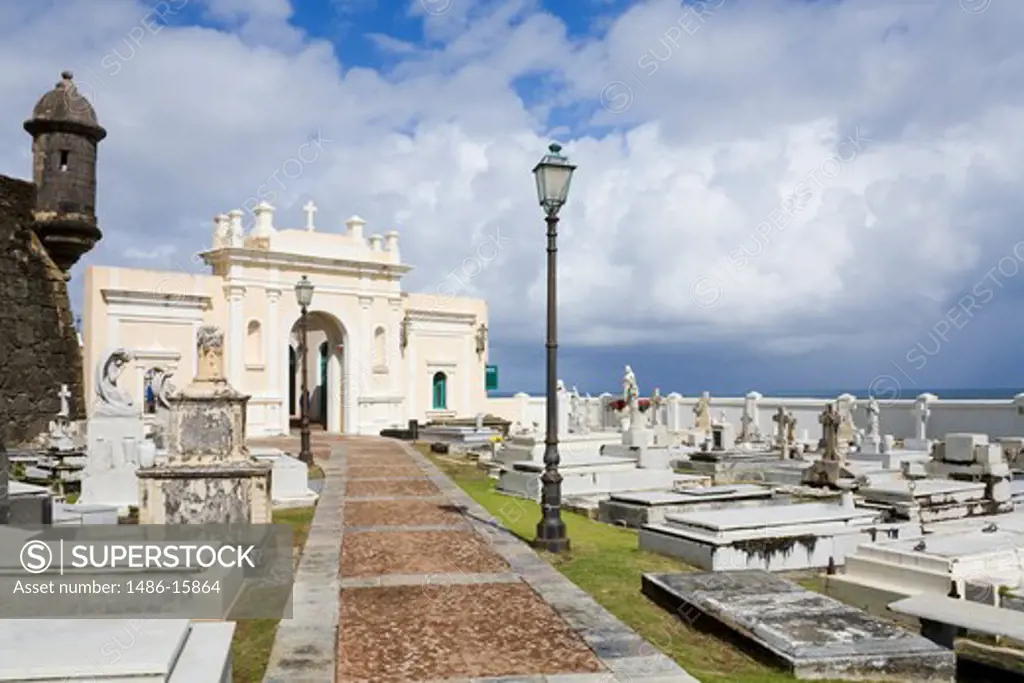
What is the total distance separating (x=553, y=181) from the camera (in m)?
10.1

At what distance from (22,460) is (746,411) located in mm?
25801

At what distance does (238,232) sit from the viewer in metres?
31.7

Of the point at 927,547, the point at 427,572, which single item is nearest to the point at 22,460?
the point at 427,572

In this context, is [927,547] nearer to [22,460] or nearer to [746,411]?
[22,460]

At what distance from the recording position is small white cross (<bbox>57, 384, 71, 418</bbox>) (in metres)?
18.8

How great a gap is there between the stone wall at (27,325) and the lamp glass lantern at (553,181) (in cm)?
1417

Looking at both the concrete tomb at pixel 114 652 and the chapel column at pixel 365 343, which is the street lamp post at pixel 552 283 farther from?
the chapel column at pixel 365 343

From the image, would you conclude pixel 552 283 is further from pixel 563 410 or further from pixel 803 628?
pixel 563 410

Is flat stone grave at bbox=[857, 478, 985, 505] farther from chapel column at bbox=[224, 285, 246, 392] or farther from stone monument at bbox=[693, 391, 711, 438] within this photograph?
chapel column at bbox=[224, 285, 246, 392]

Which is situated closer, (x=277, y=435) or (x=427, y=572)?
(x=427, y=572)

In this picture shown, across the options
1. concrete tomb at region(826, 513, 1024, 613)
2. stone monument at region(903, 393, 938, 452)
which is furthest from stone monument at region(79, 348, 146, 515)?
stone monument at region(903, 393, 938, 452)

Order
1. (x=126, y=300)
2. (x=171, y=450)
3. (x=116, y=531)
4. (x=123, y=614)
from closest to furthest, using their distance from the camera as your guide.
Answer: (x=123, y=614)
(x=116, y=531)
(x=171, y=450)
(x=126, y=300)

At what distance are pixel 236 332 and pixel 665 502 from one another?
22330 millimetres

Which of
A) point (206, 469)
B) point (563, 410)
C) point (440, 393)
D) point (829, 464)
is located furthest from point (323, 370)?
point (206, 469)
